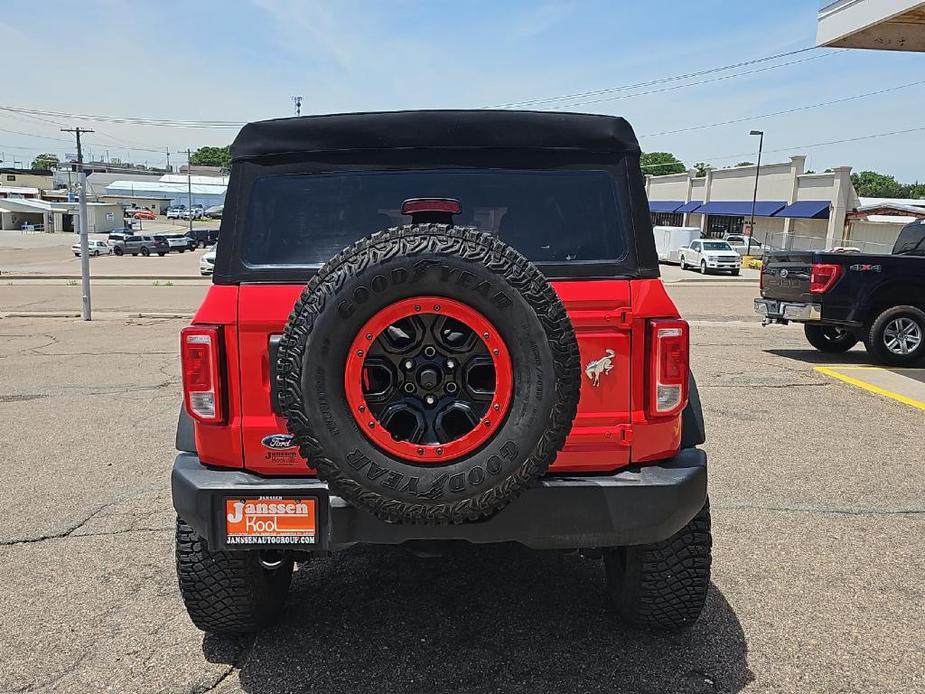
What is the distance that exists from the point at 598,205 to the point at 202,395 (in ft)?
5.30

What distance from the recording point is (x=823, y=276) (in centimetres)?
983

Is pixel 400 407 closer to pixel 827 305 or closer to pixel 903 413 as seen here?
pixel 903 413

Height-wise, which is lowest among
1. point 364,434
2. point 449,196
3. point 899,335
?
point 899,335

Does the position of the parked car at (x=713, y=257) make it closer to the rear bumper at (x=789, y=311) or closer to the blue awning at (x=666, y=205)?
the rear bumper at (x=789, y=311)

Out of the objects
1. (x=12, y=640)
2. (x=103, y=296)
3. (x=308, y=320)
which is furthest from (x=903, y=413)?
(x=103, y=296)

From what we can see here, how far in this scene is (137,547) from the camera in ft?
13.7

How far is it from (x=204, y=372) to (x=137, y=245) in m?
51.3

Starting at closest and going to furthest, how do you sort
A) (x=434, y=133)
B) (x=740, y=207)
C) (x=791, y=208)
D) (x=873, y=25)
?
(x=434, y=133) → (x=873, y=25) → (x=791, y=208) → (x=740, y=207)

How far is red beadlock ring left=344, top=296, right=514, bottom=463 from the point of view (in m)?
2.41

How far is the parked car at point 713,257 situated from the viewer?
33.3 meters

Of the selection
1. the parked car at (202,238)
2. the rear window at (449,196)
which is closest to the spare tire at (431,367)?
the rear window at (449,196)

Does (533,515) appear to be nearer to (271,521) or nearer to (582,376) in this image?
(582,376)

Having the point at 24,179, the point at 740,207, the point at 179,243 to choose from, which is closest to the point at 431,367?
the point at 179,243

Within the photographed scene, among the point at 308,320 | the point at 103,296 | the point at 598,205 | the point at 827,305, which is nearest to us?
the point at 308,320
